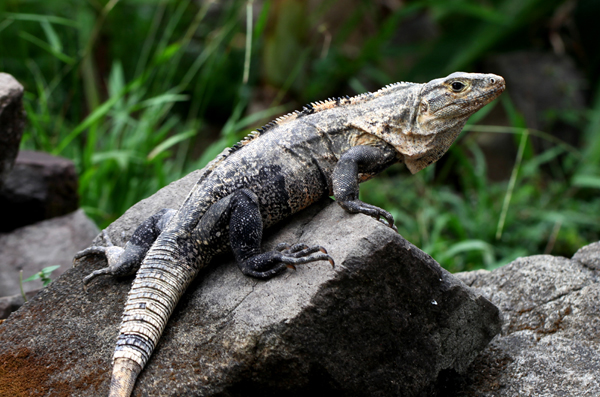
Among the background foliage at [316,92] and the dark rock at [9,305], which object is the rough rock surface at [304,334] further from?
the background foliage at [316,92]

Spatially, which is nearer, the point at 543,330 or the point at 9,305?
the point at 543,330

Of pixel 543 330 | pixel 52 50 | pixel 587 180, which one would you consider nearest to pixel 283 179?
pixel 543 330

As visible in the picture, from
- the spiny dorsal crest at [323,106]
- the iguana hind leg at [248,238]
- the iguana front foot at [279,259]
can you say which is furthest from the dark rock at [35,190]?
the iguana front foot at [279,259]

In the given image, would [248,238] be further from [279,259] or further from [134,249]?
[134,249]

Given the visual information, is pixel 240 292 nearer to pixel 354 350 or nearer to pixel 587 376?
pixel 354 350

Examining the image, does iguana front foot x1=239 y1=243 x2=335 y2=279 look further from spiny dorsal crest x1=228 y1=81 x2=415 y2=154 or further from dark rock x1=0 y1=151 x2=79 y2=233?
dark rock x1=0 y1=151 x2=79 y2=233

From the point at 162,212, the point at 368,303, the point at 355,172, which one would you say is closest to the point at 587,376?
the point at 368,303

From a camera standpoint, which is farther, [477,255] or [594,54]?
[594,54]
